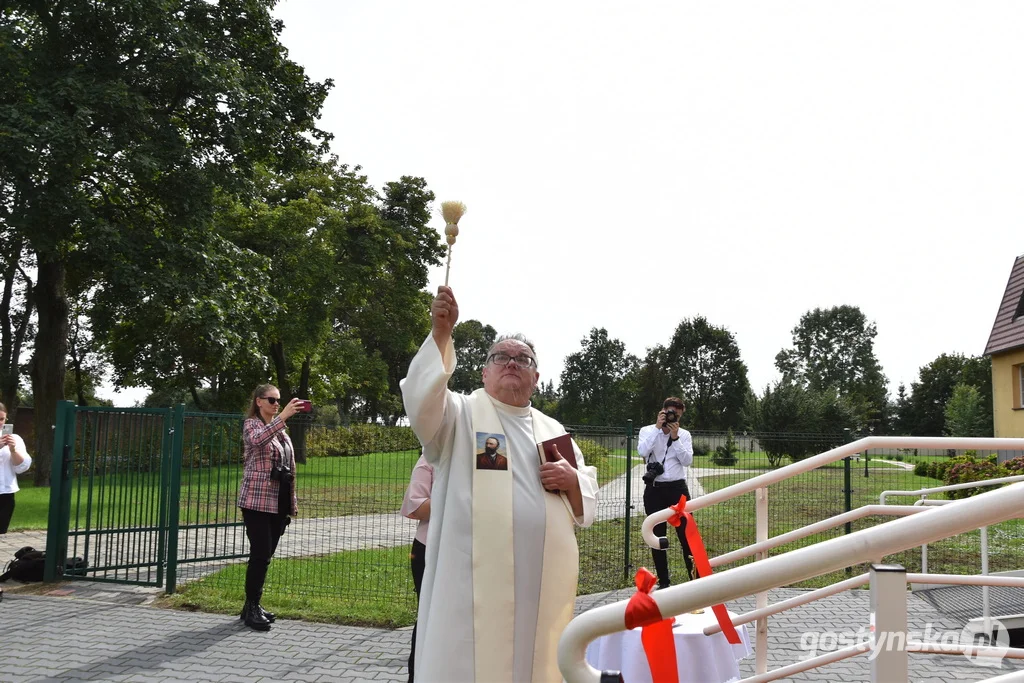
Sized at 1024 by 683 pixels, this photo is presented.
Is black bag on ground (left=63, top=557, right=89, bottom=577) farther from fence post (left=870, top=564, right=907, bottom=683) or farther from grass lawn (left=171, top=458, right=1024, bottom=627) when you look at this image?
fence post (left=870, top=564, right=907, bottom=683)

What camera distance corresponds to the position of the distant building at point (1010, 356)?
30719mm

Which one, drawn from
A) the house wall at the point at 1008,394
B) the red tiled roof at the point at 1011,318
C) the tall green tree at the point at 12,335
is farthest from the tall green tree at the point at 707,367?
the tall green tree at the point at 12,335

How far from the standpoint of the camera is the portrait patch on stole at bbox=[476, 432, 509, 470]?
362 cm

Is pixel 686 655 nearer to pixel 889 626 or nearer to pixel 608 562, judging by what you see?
pixel 889 626

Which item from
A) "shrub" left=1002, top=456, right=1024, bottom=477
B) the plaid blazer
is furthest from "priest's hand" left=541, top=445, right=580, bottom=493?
"shrub" left=1002, top=456, right=1024, bottom=477

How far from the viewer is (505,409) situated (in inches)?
152

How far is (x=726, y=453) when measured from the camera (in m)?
12.7

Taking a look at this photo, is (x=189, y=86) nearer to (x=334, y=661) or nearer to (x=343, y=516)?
(x=343, y=516)

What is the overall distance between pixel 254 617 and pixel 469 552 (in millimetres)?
4750

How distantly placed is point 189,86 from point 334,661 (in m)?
17.2

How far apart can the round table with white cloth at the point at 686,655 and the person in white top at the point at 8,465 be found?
7.53 metres

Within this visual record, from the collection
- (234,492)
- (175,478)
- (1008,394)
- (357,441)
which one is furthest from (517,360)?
(1008,394)

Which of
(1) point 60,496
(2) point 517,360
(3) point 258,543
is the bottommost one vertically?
(3) point 258,543

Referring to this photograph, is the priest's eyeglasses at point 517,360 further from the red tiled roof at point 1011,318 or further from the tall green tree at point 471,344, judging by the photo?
the tall green tree at point 471,344
